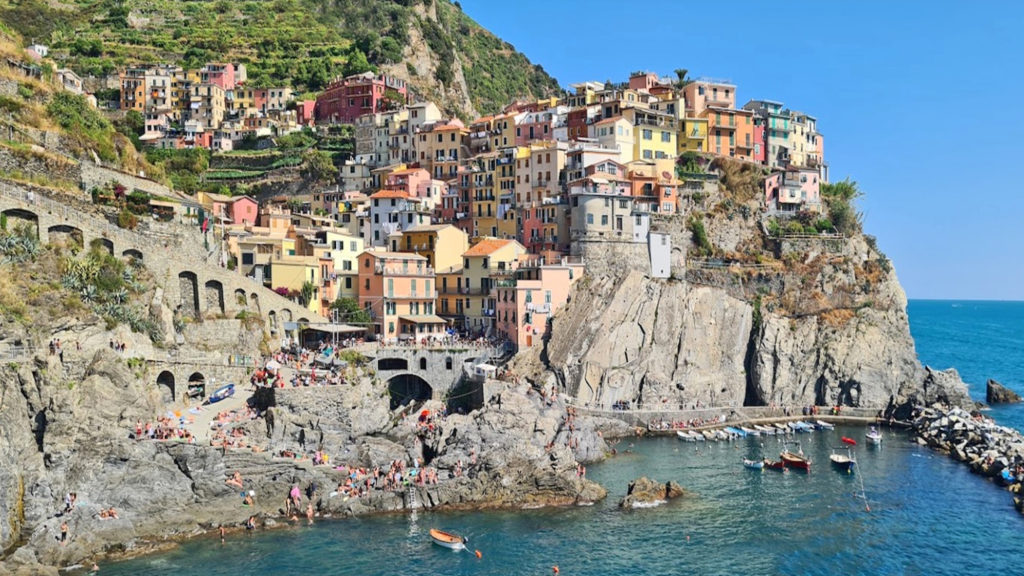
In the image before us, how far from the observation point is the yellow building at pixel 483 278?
6800 cm

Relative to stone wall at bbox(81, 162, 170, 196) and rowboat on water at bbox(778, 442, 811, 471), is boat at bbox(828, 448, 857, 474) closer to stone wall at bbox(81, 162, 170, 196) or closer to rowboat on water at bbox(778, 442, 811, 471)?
rowboat on water at bbox(778, 442, 811, 471)

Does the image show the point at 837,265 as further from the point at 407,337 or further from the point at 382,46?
the point at 382,46

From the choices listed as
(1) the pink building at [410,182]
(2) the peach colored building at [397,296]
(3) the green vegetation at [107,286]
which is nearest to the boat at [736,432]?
(2) the peach colored building at [397,296]

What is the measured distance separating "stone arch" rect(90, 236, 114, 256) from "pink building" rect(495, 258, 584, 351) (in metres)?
25.4

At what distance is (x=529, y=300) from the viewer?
217 ft

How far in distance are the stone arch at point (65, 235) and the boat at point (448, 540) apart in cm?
2597

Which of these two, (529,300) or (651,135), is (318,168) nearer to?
(651,135)

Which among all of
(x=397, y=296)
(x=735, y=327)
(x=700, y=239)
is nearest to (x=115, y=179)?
(x=397, y=296)

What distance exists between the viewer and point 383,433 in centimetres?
5316

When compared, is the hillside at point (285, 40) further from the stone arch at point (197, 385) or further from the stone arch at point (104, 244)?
the stone arch at point (197, 385)

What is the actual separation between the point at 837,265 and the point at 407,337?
37.0m

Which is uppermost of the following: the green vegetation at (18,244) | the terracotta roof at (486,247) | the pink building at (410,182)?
the pink building at (410,182)

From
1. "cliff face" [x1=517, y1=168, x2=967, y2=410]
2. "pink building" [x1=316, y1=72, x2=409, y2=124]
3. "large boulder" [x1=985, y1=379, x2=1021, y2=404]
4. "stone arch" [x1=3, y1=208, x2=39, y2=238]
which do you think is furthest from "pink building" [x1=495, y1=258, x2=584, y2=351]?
"large boulder" [x1=985, y1=379, x2=1021, y2=404]

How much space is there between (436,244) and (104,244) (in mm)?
25106
